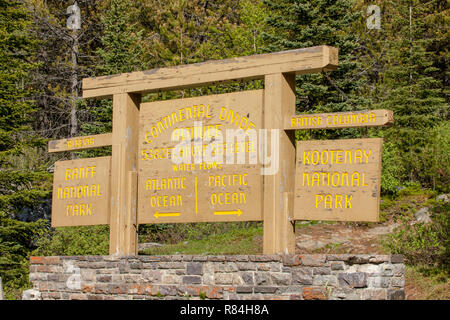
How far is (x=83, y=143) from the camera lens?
10.9m

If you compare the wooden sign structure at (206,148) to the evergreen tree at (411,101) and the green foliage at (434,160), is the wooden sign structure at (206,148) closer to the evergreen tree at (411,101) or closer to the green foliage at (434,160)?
the green foliage at (434,160)

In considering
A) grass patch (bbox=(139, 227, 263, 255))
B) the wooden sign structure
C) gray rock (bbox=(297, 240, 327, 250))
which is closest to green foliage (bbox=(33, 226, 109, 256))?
grass patch (bbox=(139, 227, 263, 255))

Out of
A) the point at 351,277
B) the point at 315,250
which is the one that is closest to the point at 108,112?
the point at 315,250

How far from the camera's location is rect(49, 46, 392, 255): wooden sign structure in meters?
8.62

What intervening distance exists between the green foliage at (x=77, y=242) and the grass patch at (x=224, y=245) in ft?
4.44

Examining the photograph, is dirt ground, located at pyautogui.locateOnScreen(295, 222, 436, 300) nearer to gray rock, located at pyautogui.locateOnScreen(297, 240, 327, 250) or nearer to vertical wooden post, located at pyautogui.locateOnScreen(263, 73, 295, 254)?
gray rock, located at pyautogui.locateOnScreen(297, 240, 327, 250)

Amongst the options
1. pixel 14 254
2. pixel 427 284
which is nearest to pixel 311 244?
pixel 427 284

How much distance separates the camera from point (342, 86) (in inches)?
800

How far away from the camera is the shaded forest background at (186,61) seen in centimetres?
1845

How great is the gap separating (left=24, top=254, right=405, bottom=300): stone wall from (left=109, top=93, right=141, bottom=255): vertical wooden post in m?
0.29

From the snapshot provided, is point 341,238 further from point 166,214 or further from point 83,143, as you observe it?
point 83,143

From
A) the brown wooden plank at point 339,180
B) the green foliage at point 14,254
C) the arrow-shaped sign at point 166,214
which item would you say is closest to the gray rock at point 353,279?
the brown wooden plank at point 339,180

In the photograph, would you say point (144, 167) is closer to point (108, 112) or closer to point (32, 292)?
point (32, 292)

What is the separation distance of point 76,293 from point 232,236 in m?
7.30
